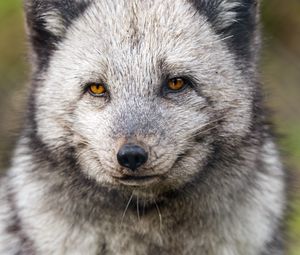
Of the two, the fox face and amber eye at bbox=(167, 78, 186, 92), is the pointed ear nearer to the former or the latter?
the fox face

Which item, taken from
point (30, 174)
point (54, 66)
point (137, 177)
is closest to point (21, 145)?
point (30, 174)

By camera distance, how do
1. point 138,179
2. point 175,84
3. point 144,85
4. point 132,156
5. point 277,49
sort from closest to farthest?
point 132,156
point 138,179
point 144,85
point 175,84
point 277,49

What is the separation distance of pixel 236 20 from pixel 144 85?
783 mm

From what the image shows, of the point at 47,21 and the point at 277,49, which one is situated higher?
the point at 47,21

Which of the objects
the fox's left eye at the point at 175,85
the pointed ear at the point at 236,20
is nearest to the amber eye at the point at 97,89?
the fox's left eye at the point at 175,85

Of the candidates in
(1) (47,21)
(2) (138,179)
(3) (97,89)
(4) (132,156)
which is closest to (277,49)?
(1) (47,21)

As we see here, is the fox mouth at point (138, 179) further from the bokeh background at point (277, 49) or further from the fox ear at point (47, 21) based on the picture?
the bokeh background at point (277, 49)

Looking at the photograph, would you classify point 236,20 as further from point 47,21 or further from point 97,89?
point 47,21

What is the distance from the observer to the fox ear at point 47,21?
221 inches

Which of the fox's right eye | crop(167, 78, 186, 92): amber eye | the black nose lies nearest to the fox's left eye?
crop(167, 78, 186, 92): amber eye

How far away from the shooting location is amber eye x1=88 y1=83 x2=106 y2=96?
5.39 m

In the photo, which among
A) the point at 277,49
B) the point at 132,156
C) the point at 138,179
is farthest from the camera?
the point at 277,49

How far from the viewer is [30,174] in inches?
229

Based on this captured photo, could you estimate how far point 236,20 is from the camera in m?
5.68
